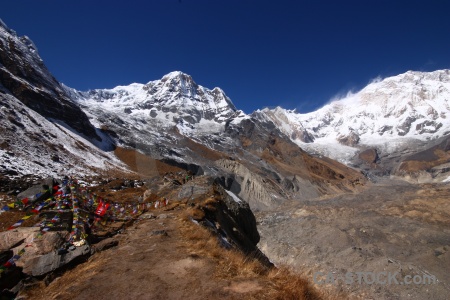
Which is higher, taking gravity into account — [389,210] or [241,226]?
[389,210]

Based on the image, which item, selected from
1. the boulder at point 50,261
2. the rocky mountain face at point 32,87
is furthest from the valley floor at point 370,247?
the rocky mountain face at point 32,87

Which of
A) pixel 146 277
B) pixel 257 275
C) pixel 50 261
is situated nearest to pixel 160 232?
pixel 50 261

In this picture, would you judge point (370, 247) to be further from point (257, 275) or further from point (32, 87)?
point (32, 87)

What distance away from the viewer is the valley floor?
23078 mm

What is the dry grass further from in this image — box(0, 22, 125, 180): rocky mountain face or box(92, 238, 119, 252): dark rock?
box(0, 22, 125, 180): rocky mountain face

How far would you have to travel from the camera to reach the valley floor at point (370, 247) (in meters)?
23.1

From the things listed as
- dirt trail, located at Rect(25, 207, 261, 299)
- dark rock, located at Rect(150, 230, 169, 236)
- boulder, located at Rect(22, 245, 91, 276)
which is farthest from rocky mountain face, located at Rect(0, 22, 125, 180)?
dirt trail, located at Rect(25, 207, 261, 299)

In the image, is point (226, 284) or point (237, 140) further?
point (237, 140)

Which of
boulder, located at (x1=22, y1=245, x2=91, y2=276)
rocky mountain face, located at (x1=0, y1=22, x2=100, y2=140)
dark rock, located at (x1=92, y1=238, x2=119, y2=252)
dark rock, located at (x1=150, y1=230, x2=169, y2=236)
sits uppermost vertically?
rocky mountain face, located at (x1=0, y1=22, x2=100, y2=140)

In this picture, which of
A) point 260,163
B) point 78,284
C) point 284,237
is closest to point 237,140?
point 260,163

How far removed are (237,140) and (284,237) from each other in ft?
420

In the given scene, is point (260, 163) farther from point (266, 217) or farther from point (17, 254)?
point (17, 254)

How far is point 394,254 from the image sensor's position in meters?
30.6

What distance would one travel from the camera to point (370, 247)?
32719 mm
